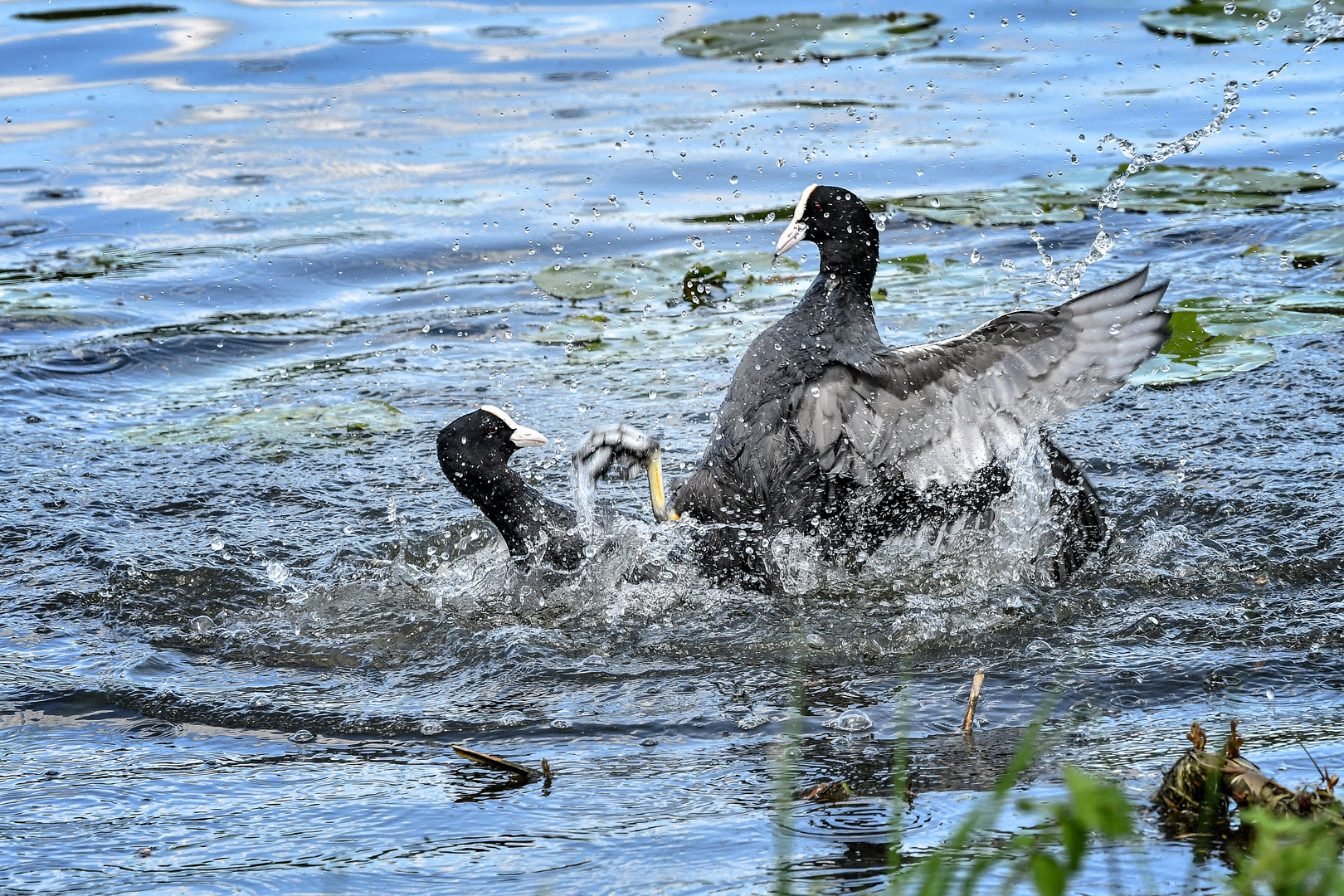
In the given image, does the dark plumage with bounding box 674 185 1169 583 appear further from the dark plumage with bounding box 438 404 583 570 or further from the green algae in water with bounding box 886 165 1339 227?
the green algae in water with bounding box 886 165 1339 227

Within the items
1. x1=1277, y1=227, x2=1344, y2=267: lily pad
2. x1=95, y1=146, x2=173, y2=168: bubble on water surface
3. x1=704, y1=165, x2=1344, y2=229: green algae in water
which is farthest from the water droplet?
x1=95, y1=146, x2=173, y2=168: bubble on water surface

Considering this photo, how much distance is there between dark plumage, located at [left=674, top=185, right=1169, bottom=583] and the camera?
4090mm

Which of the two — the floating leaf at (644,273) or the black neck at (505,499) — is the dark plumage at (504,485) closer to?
the black neck at (505,499)

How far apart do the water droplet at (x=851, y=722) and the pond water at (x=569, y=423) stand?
0.15ft

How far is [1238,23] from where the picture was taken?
9.98 meters

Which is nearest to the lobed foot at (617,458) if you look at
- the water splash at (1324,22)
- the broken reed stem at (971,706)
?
the broken reed stem at (971,706)

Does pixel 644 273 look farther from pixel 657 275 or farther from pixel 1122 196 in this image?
pixel 1122 196

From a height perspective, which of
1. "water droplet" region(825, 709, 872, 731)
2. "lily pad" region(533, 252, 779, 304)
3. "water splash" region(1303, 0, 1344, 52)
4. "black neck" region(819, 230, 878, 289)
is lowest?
"water droplet" region(825, 709, 872, 731)

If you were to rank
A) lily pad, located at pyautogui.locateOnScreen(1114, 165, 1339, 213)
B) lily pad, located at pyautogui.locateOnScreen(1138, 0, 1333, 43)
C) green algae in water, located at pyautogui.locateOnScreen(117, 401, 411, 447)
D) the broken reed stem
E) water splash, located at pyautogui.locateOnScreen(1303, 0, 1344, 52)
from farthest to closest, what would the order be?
1. lily pad, located at pyautogui.locateOnScreen(1138, 0, 1333, 43)
2. water splash, located at pyautogui.locateOnScreen(1303, 0, 1344, 52)
3. lily pad, located at pyautogui.locateOnScreen(1114, 165, 1339, 213)
4. green algae in water, located at pyautogui.locateOnScreen(117, 401, 411, 447)
5. the broken reed stem

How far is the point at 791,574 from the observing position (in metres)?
4.24

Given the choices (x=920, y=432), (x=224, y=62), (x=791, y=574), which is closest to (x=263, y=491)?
(x=791, y=574)

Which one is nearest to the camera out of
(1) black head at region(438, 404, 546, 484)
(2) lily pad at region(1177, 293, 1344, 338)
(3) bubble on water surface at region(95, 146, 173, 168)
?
(1) black head at region(438, 404, 546, 484)

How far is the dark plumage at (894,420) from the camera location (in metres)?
4.09

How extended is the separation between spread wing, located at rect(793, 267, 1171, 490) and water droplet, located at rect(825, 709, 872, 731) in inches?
46.7
